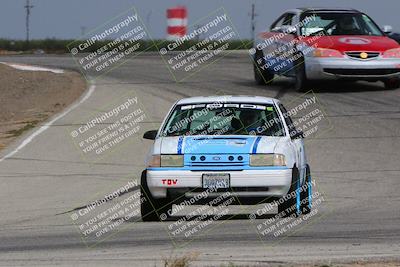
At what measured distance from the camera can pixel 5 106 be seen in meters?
25.5

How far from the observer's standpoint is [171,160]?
11484 mm

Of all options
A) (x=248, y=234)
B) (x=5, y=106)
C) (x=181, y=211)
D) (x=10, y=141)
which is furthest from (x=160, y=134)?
(x=5, y=106)

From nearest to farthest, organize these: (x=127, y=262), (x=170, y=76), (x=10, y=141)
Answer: (x=127, y=262), (x=10, y=141), (x=170, y=76)

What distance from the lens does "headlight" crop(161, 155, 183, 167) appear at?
11453 mm

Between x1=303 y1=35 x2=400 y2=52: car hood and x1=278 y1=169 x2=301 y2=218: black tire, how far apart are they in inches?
454

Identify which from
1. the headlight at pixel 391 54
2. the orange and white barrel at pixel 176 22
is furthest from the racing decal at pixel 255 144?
the orange and white barrel at pixel 176 22

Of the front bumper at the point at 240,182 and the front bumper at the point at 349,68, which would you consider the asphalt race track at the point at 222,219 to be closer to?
the front bumper at the point at 240,182

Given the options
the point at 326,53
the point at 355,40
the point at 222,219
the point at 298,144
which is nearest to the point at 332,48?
the point at 326,53

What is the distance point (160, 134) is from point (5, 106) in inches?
547

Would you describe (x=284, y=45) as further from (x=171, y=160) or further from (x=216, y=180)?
(x=216, y=180)

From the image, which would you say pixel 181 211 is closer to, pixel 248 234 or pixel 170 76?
pixel 248 234

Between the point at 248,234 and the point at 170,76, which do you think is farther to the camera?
the point at 170,76

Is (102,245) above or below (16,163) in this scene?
above

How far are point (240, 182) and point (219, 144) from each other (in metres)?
0.50
